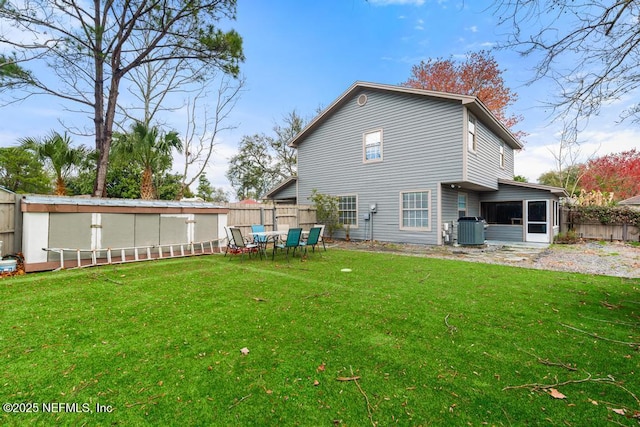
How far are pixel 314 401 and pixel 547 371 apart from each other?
6.75 ft

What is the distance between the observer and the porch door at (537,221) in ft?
39.2

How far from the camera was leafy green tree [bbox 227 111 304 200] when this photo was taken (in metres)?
26.0

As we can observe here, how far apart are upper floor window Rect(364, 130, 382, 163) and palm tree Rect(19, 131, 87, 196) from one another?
10585 millimetres

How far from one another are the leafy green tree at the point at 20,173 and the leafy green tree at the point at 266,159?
57.3 ft

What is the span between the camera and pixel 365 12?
3197mm

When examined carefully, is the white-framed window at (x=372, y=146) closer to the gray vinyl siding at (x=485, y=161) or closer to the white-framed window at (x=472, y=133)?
the white-framed window at (x=472, y=133)

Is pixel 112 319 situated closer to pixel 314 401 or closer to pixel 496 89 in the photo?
pixel 314 401

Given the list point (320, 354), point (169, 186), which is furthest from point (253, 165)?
point (320, 354)

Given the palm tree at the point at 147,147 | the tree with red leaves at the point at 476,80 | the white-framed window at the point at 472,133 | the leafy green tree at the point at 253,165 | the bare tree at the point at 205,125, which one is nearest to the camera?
the palm tree at the point at 147,147

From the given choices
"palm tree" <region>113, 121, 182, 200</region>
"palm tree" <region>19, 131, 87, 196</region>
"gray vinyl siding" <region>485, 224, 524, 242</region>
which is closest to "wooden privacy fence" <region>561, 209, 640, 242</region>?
"gray vinyl siding" <region>485, 224, 524, 242</region>

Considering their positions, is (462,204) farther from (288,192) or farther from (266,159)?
(266,159)

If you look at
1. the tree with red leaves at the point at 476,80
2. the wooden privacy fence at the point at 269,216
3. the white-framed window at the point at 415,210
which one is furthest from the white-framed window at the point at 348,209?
the tree with red leaves at the point at 476,80

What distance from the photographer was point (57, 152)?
27.9ft

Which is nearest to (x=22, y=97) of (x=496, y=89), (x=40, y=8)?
(x=40, y=8)
